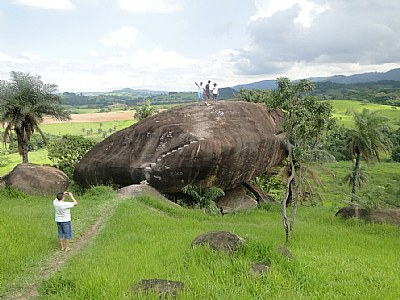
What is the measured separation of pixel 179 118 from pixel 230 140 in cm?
388

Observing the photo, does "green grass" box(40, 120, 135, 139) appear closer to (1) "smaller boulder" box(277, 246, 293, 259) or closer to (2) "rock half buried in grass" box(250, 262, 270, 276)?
(1) "smaller boulder" box(277, 246, 293, 259)

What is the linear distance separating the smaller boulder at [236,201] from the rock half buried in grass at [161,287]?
18877mm

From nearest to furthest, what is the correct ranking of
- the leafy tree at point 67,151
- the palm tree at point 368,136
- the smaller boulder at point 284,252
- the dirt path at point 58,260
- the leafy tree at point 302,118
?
the dirt path at point 58,260 < the smaller boulder at point 284,252 < the leafy tree at point 302,118 < the palm tree at point 368,136 < the leafy tree at point 67,151

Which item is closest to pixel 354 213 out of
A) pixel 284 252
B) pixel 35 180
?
pixel 284 252

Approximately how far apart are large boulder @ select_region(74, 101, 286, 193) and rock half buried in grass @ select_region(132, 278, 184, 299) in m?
15.6

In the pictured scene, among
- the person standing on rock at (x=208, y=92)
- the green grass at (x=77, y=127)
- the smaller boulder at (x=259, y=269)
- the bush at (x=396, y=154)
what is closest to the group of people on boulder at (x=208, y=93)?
the person standing on rock at (x=208, y=92)

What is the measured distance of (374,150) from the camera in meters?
37.2

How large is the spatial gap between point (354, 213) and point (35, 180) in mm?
20499

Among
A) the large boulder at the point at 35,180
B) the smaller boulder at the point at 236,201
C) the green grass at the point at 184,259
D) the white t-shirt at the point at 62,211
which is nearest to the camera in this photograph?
the green grass at the point at 184,259

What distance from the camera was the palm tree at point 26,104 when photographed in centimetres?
3110

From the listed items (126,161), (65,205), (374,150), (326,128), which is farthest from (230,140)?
(374,150)

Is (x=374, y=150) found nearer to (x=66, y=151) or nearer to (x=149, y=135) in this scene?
(x=149, y=135)

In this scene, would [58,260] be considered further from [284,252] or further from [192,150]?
[192,150]

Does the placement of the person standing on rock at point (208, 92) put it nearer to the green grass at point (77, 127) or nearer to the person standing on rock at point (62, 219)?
the person standing on rock at point (62, 219)
